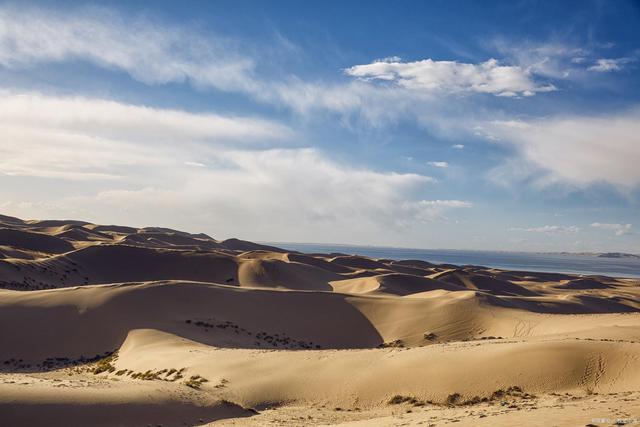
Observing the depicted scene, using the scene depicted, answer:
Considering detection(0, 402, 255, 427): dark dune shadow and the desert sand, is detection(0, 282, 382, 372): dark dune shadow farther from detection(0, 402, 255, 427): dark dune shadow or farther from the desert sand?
detection(0, 402, 255, 427): dark dune shadow

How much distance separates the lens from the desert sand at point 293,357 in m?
12.1

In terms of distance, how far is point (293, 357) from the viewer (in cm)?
1884

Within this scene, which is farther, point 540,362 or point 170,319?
point 170,319

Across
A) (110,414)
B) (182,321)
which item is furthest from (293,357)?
(182,321)

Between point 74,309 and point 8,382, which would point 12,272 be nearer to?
point 74,309

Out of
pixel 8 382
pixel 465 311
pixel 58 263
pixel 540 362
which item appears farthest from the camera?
pixel 58 263

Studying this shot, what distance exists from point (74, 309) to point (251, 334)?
9.04m

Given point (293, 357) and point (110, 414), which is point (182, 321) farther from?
point (110, 414)

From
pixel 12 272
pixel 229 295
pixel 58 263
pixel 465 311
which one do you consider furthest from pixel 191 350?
pixel 58 263

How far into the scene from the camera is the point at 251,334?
27547mm

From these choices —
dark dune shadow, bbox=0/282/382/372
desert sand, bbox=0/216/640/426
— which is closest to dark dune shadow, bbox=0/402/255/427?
desert sand, bbox=0/216/640/426

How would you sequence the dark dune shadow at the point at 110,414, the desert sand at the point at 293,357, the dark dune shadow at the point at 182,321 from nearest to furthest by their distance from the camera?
the dark dune shadow at the point at 110,414 → the desert sand at the point at 293,357 → the dark dune shadow at the point at 182,321

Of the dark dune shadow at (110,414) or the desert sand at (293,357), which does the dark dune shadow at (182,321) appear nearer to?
the desert sand at (293,357)

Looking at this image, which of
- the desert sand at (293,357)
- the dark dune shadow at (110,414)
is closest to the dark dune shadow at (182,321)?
the desert sand at (293,357)
